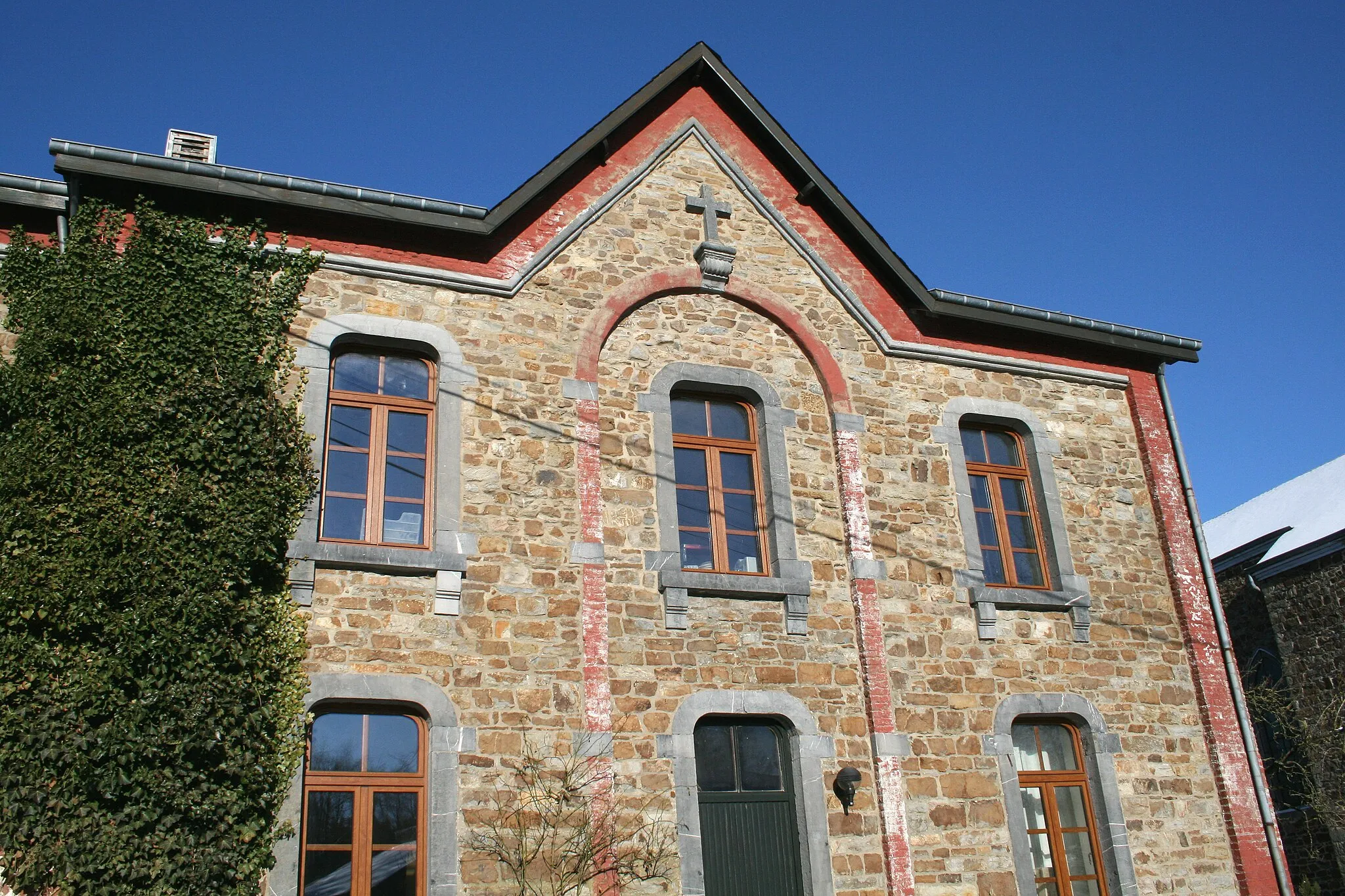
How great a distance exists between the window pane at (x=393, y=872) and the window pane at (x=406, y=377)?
11.8 feet

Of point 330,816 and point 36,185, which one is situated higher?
point 36,185

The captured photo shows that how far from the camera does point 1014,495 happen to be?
12.0m

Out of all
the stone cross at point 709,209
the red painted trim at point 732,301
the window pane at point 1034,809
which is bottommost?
the window pane at point 1034,809

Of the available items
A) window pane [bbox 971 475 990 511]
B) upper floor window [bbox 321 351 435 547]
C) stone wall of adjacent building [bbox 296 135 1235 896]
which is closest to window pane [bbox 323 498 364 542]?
upper floor window [bbox 321 351 435 547]

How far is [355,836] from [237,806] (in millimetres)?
902

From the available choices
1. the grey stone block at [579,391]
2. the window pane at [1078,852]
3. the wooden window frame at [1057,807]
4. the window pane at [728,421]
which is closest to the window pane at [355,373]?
the grey stone block at [579,391]

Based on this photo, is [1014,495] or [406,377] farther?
[1014,495]

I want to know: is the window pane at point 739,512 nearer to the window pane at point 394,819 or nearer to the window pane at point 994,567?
the window pane at point 994,567

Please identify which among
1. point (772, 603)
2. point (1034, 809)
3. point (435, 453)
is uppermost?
point (435, 453)

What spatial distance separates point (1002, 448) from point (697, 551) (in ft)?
12.4

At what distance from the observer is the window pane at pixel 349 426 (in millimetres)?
9594

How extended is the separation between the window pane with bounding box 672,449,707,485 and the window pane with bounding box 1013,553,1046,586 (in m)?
3.27

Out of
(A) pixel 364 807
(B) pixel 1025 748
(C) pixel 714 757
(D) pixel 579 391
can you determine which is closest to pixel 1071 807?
(B) pixel 1025 748

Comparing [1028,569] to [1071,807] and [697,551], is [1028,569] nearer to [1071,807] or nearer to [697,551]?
[1071,807]
